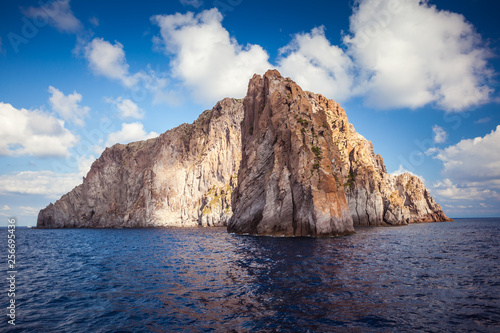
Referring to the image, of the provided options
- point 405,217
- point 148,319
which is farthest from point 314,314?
point 405,217

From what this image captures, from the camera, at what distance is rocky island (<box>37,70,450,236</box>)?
53469 millimetres

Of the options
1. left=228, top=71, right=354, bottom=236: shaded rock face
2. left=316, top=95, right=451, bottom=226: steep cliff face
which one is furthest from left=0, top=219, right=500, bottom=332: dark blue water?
left=316, top=95, right=451, bottom=226: steep cliff face

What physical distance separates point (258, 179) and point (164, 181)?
94007mm

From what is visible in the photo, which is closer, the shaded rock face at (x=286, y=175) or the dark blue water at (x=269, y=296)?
the dark blue water at (x=269, y=296)

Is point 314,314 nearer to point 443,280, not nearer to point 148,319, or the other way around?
point 148,319

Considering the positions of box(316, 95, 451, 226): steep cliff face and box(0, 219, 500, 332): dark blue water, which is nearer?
box(0, 219, 500, 332): dark blue water

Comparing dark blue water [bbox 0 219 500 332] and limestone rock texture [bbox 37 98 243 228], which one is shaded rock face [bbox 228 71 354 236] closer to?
dark blue water [bbox 0 219 500 332]

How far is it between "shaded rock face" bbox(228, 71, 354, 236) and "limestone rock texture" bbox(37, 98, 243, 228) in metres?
65.5

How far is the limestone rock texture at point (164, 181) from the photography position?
453ft

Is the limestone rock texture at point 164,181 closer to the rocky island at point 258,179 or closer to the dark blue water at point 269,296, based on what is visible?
the rocky island at point 258,179

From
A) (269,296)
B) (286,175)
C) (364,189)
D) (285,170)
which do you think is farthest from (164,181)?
(269,296)

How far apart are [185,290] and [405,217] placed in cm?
10979

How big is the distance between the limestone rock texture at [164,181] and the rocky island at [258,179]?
558 mm

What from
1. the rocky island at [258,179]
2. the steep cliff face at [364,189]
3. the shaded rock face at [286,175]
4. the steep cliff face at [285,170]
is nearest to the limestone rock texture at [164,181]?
the rocky island at [258,179]
